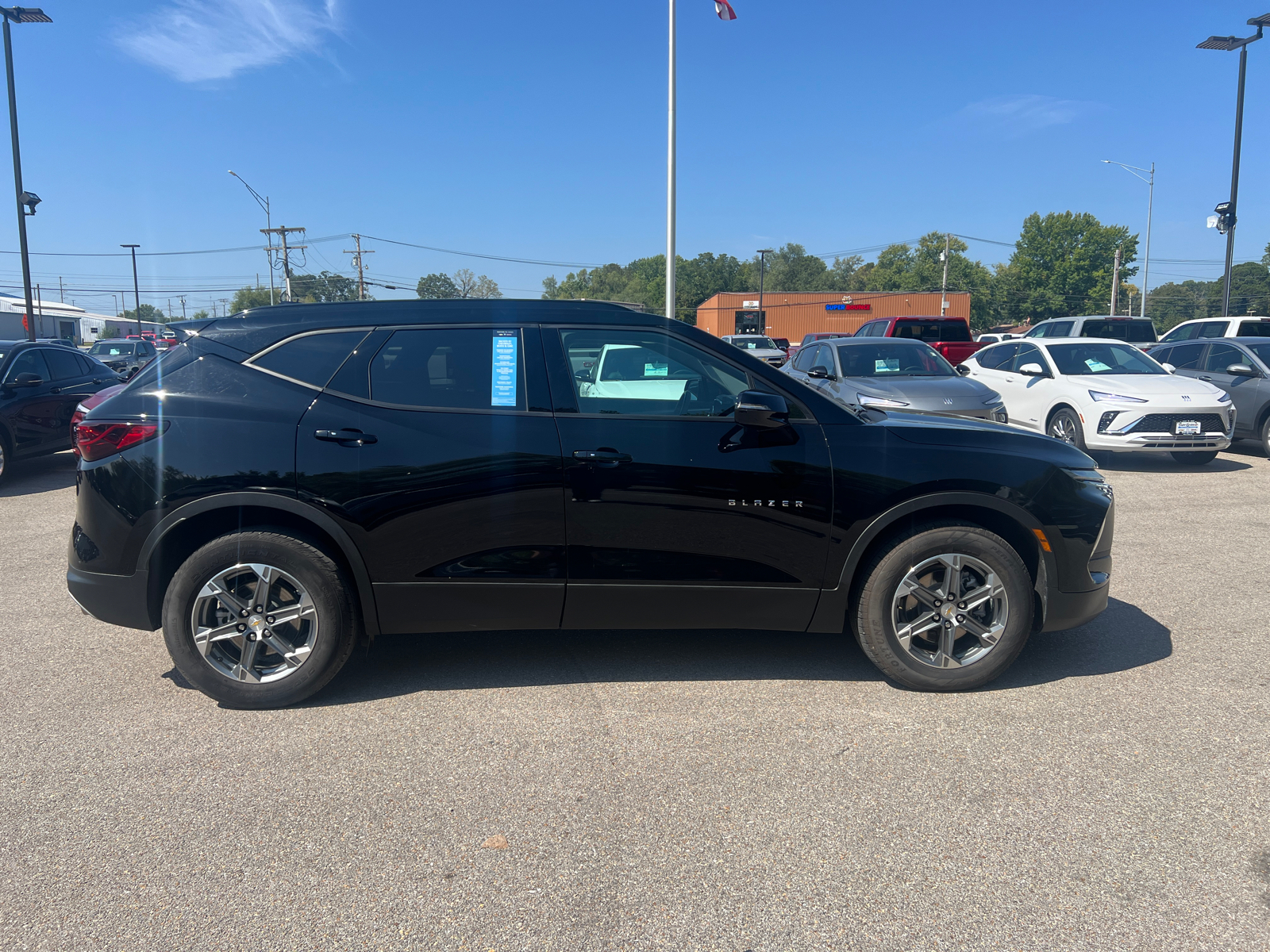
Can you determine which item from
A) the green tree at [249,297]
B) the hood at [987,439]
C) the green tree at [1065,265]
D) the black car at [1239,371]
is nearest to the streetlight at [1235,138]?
the black car at [1239,371]

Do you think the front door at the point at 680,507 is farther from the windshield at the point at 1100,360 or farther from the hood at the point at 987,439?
the windshield at the point at 1100,360

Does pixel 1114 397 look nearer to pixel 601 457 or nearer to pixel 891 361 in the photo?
pixel 891 361

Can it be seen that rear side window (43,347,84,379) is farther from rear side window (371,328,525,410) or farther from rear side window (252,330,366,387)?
rear side window (371,328,525,410)

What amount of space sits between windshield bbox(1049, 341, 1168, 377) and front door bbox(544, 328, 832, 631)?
9.18 m

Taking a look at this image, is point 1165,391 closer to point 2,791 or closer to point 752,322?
point 2,791

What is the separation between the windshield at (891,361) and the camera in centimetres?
1142

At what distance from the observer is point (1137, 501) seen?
8594mm

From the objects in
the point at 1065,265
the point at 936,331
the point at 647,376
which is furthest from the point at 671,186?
the point at 1065,265

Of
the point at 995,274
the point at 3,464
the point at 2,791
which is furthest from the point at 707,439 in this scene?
the point at 995,274

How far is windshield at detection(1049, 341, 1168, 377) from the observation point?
37.0ft

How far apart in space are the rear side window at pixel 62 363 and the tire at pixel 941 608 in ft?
37.3

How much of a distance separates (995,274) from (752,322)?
7107 centimetres

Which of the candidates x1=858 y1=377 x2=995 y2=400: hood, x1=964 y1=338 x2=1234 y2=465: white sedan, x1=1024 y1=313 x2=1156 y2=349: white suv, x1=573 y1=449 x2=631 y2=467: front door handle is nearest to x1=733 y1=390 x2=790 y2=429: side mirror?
x1=573 y1=449 x2=631 y2=467: front door handle

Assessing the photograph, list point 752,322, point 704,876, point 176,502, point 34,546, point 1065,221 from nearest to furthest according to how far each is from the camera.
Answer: point 704,876 → point 176,502 → point 34,546 → point 752,322 → point 1065,221
